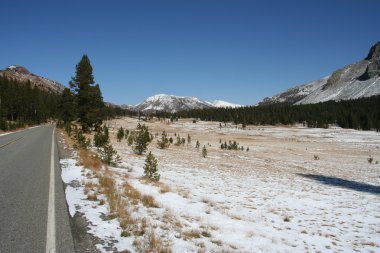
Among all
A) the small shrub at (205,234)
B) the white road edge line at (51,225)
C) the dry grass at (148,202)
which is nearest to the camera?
the white road edge line at (51,225)

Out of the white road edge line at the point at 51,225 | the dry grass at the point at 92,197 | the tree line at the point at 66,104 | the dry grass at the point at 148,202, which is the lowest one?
the dry grass at the point at 148,202

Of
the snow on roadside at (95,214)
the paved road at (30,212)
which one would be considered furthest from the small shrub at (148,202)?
the paved road at (30,212)

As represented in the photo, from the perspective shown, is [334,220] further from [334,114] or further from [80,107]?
[334,114]

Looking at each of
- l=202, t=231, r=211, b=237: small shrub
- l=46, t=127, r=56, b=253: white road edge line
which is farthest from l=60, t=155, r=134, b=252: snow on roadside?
l=202, t=231, r=211, b=237: small shrub

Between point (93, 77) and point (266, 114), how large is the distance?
458ft

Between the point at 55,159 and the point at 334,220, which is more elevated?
the point at 55,159

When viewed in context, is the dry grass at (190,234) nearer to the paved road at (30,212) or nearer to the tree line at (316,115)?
the paved road at (30,212)

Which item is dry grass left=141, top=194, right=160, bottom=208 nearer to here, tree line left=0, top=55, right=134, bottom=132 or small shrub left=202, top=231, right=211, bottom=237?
small shrub left=202, top=231, right=211, bottom=237

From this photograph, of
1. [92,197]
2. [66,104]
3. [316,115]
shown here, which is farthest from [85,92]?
[316,115]

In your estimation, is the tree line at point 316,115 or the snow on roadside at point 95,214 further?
the tree line at point 316,115

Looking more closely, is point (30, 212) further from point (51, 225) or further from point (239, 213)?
point (239, 213)

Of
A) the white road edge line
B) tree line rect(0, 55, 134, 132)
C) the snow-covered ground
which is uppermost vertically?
tree line rect(0, 55, 134, 132)

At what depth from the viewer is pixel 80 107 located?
41156 millimetres

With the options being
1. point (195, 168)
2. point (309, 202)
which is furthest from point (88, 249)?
point (195, 168)
